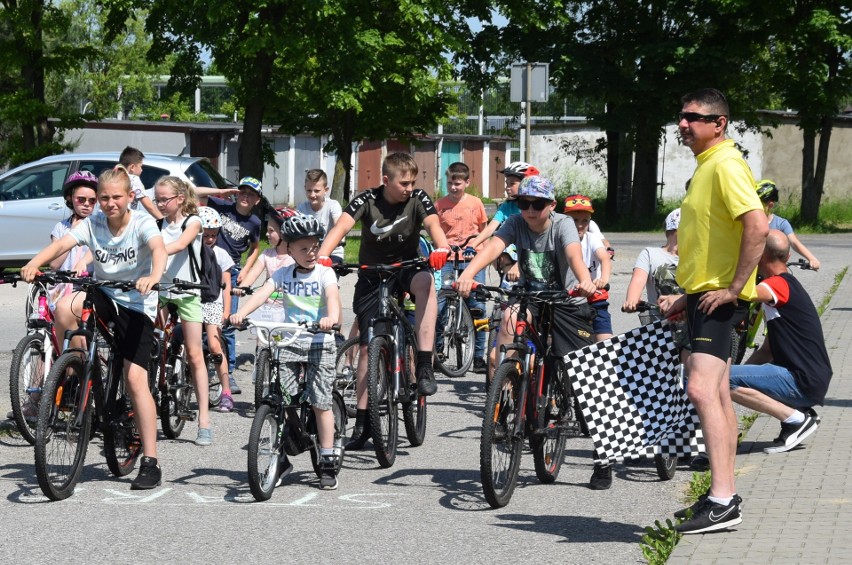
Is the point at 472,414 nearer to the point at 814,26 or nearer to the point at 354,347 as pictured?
the point at 354,347

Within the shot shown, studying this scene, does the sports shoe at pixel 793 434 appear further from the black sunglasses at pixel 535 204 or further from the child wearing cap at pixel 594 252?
the black sunglasses at pixel 535 204

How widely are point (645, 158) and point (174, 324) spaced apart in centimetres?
3161

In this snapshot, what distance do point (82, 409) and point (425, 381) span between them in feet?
7.30

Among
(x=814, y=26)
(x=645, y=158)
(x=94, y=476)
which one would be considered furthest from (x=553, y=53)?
(x=94, y=476)

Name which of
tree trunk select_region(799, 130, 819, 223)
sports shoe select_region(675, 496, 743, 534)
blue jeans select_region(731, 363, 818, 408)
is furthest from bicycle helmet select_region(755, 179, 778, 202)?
tree trunk select_region(799, 130, 819, 223)

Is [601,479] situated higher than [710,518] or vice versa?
[710,518]

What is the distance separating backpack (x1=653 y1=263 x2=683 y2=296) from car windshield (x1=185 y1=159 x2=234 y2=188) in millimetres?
11551

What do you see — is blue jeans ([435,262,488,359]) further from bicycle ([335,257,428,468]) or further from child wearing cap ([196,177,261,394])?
bicycle ([335,257,428,468])

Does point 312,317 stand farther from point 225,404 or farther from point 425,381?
point 225,404

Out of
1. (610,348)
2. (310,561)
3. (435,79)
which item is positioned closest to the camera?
(310,561)

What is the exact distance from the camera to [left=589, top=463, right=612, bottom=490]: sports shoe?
24.4 feet

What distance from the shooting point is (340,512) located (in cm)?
686

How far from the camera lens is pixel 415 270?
8.77m

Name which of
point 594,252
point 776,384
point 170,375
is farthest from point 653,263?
point 170,375
